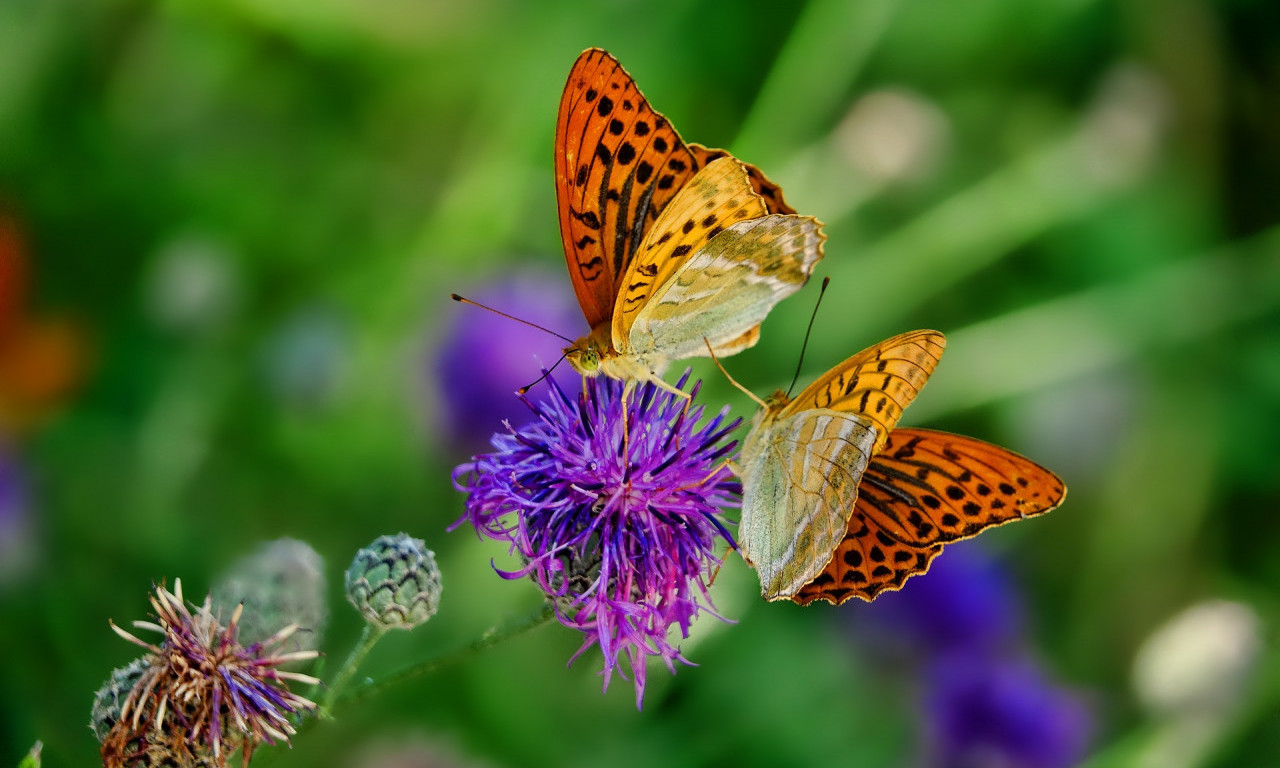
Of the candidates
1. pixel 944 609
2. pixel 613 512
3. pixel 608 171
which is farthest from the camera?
pixel 944 609

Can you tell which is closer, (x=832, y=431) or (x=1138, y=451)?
(x=832, y=431)

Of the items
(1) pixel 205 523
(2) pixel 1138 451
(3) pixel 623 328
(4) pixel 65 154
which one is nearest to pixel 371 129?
(4) pixel 65 154

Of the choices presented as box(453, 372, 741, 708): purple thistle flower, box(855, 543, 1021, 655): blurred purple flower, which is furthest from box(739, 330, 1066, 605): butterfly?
box(855, 543, 1021, 655): blurred purple flower

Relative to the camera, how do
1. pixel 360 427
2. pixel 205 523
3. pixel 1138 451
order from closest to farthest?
pixel 205 523 < pixel 360 427 < pixel 1138 451

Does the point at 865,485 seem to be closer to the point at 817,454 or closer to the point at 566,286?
the point at 817,454

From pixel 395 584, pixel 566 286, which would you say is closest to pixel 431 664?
pixel 395 584

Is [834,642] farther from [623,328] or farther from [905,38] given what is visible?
[905,38]

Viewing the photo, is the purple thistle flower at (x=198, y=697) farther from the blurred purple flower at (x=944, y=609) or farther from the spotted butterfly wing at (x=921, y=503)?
the blurred purple flower at (x=944, y=609)
